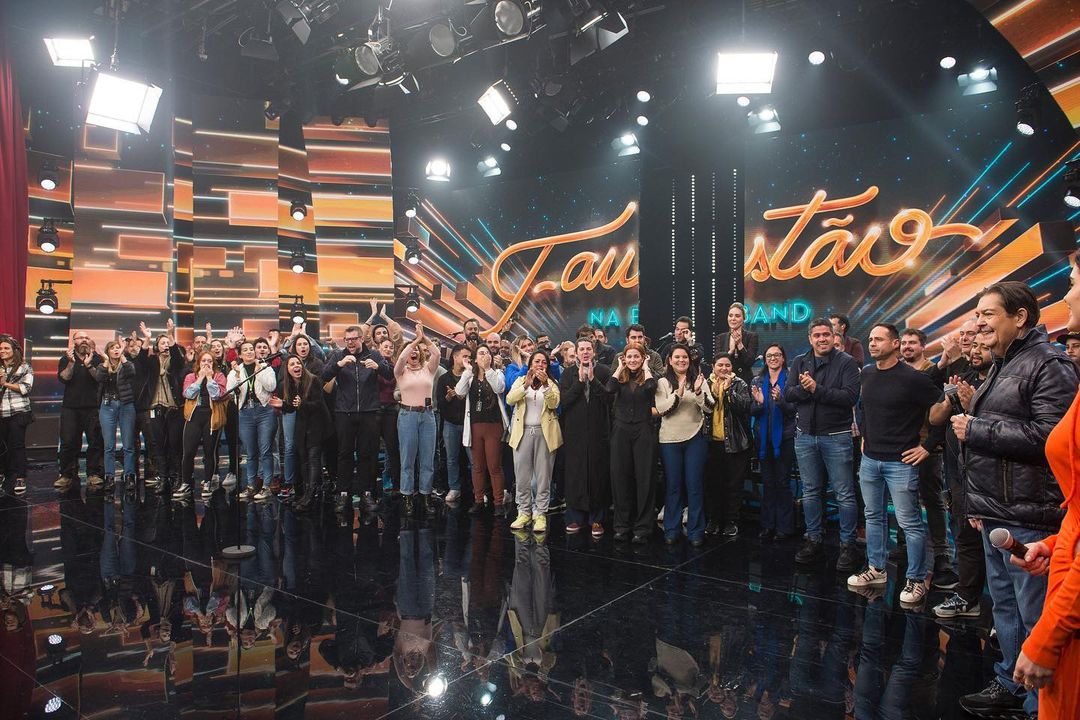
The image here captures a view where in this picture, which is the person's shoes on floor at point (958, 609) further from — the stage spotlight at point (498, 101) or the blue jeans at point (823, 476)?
the stage spotlight at point (498, 101)

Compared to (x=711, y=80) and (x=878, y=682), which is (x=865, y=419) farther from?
(x=711, y=80)

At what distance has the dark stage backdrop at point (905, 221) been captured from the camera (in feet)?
25.0

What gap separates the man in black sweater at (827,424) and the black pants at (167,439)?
20.3ft

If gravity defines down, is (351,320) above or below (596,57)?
below

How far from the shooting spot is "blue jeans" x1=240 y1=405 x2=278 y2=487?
684cm

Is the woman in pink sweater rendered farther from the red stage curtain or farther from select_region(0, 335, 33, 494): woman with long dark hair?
the red stage curtain

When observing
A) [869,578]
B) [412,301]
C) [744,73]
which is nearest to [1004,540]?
[869,578]

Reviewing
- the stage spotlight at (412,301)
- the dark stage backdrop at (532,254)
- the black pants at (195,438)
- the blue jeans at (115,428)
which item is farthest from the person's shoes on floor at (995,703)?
the stage spotlight at (412,301)

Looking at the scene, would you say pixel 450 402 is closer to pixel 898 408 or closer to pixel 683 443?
pixel 683 443

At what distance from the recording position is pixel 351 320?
10602mm

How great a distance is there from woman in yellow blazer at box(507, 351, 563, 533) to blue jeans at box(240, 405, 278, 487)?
9.23ft

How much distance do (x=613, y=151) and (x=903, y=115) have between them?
387 centimetres

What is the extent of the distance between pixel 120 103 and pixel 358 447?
5457mm

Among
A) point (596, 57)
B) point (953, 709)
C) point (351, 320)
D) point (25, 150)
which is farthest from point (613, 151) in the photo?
point (953, 709)
